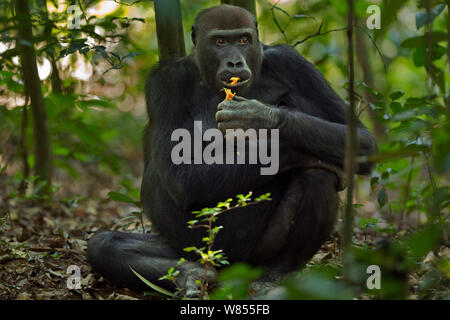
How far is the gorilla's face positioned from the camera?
364cm

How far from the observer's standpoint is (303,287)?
1.54 metres

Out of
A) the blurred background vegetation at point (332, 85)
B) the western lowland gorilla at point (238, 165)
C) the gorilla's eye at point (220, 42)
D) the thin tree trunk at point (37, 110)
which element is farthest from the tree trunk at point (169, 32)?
the thin tree trunk at point (37, 110)

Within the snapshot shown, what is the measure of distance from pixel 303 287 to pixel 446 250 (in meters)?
2.89

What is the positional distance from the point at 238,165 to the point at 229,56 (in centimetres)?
77

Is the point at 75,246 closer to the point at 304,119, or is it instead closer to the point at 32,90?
the point at 32,90

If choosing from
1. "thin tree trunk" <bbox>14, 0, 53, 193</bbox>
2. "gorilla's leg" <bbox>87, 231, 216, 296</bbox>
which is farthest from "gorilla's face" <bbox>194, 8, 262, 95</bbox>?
"thin tree trunk" <bbox>14, 0, 53, 193</bbox>

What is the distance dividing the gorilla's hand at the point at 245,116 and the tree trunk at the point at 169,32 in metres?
1.09

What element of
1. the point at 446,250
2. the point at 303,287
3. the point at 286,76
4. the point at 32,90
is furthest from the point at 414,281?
the point at 32,90

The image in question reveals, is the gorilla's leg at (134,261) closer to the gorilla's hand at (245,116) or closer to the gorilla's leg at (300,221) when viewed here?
the gorilla's leg at (300,221)

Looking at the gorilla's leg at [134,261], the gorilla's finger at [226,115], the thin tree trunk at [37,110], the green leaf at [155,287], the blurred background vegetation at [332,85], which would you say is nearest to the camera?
the blurred background vegetation at [332,85]

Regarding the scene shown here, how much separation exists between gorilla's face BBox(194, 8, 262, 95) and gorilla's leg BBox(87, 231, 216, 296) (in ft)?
4.08

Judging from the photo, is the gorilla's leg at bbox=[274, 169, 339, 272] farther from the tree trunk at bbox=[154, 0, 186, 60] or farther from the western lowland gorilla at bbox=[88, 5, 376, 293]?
the tree trunk at bbox=[154, 0, 186, 60]

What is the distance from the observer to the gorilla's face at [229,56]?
3.64 m

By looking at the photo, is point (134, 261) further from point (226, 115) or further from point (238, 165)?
point (226, 115)
